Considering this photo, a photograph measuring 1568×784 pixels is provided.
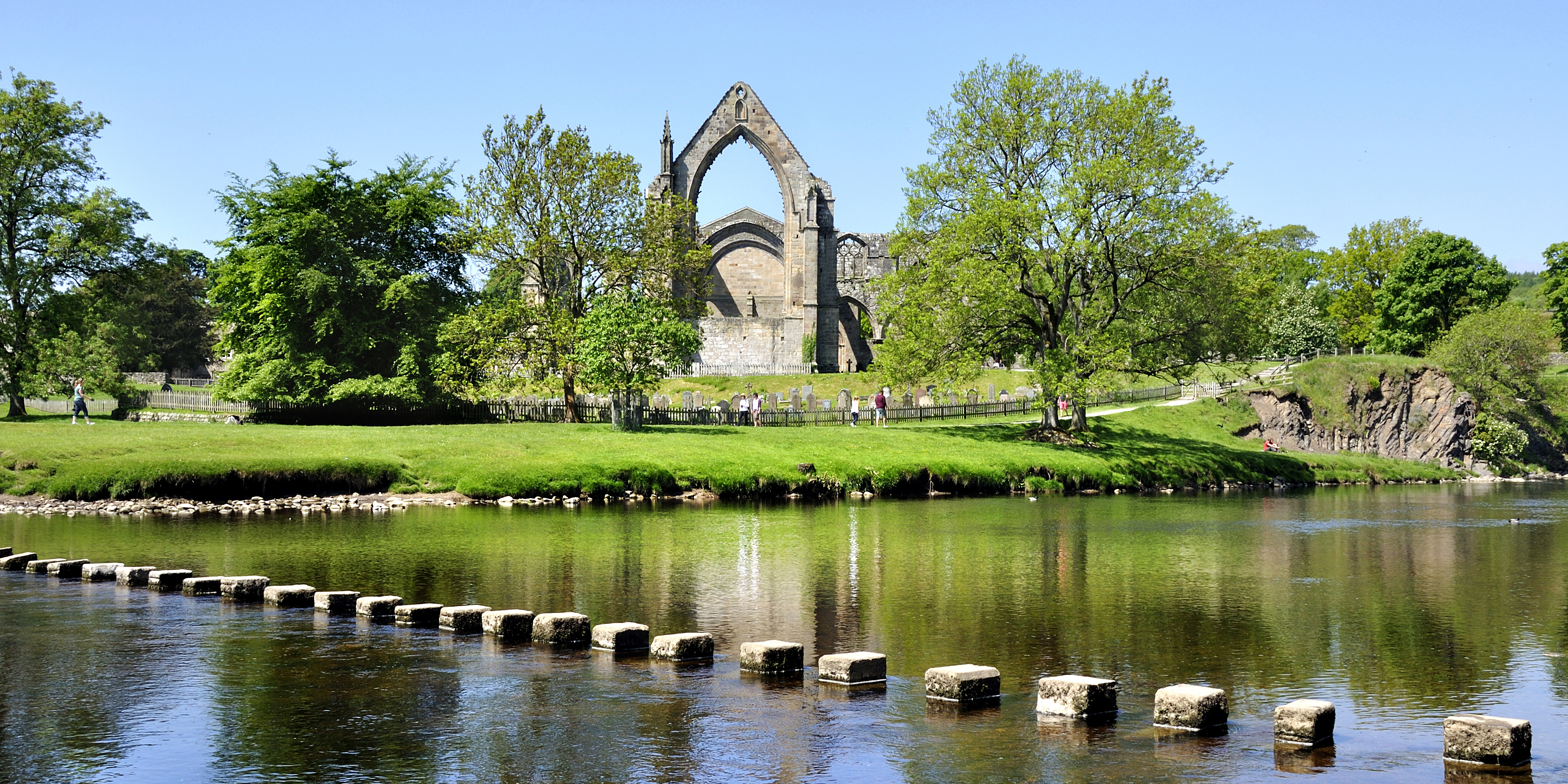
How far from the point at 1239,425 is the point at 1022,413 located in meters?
11.9

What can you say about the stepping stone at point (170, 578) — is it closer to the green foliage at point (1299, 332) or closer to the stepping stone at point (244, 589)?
the stepping stone at point (244, 589)

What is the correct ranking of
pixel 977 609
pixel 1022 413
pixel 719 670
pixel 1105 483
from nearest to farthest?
pixel 719 670 → pixel 977 609 → pixel 1105 483 → pixel 1022 413

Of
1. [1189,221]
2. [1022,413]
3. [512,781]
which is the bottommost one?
[512,781]

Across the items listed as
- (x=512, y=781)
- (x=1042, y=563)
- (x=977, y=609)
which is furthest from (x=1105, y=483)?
(x=512, y=781)

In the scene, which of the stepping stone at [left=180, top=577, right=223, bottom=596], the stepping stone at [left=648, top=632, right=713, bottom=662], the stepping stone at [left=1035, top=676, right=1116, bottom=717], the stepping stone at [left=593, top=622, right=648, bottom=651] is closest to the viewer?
the stepping stone at [left=1035, top=676, right=1116, bottom=717]

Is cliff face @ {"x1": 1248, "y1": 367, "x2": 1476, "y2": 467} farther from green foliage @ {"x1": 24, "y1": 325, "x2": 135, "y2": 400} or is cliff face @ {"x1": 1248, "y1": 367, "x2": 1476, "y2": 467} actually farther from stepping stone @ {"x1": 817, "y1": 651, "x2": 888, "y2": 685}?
stepping stone @ {"x1": 817, "y1": 651, "x2": 888, "y2": 685}

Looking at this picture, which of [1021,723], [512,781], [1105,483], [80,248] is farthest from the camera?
[80,248]

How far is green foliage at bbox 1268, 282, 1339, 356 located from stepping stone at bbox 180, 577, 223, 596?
83732 millimetres

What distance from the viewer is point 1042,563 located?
24.1 meters

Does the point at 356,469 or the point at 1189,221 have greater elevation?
the point at 1189,221

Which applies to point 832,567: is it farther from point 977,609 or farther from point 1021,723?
point 1021,723

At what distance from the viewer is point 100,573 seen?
20.8 meters

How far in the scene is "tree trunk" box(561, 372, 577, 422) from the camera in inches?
2030

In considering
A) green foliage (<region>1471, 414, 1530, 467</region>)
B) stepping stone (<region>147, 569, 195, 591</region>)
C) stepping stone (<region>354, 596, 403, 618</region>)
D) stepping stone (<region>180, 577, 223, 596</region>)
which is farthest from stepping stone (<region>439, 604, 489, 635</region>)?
green foliage (<region>1471, 414, 1530, 467</region>)
